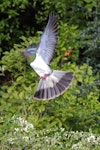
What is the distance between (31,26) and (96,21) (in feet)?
5.84

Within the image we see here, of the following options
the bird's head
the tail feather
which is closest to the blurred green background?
the tail feather

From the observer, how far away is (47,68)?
16.5ft

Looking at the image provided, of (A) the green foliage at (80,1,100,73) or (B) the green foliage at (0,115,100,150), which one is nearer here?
(B) the green foliage at (0,115,100,150)

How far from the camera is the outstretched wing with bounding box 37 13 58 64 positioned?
5103 mm

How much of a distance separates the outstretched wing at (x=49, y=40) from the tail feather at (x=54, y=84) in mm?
181

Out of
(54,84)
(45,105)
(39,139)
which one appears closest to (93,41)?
(54,84)

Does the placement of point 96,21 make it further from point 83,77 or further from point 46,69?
point 46,69

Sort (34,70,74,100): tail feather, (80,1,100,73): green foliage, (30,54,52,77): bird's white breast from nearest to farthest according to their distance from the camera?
(30,54,52,77): bird's white breast < (34,70,74,100): tail feather < (80,1,100,73): green foliage

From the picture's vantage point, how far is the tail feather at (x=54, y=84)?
5.05m

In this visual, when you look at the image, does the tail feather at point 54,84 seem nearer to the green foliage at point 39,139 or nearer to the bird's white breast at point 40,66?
the bird's white breast at point 40,66

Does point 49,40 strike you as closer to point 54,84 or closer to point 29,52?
point 29,52

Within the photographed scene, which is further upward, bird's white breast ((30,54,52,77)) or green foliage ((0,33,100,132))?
bird's white breast ((30,54,52,77))

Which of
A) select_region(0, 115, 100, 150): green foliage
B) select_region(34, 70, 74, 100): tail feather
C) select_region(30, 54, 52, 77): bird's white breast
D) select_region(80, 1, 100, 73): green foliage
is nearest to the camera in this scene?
select_region(0, 115, 100, 150): green foliage

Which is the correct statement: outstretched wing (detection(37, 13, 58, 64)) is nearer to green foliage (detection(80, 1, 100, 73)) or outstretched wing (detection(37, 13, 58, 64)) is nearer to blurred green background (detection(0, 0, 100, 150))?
blurred green background (detection(0, 0, 100, 150))
